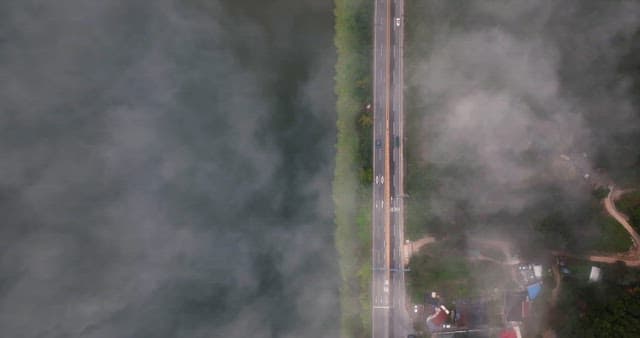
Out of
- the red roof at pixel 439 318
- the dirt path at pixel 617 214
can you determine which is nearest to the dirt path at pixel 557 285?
the dirt path at pixel 617 214

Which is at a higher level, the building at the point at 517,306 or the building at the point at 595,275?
the building at the point at 595,275

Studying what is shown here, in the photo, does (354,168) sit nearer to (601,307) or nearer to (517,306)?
(517,306)

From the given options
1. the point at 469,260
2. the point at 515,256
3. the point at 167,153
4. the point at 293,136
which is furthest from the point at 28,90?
the point at 515,256

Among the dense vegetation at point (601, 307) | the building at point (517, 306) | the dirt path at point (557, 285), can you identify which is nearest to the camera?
the dense vegetation at point (601, 307)

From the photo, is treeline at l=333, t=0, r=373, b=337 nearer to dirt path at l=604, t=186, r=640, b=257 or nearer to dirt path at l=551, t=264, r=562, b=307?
dirt path at l=551, t=264, r=562, b=307

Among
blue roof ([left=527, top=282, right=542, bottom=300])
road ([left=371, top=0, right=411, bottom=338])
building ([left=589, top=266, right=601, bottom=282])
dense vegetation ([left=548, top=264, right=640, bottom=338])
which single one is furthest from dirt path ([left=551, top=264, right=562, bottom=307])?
road ([left=371, top=0, right=411, bottom=338])

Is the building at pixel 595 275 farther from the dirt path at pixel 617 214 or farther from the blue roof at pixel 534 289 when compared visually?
the blue roof at pixel 534 289
